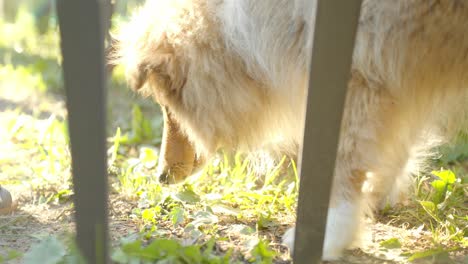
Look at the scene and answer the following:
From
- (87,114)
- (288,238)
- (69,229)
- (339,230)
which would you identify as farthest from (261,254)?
(87,114)

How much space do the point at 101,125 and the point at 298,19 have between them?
1313 mm

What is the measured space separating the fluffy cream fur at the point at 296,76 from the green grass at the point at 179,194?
10.2 inches

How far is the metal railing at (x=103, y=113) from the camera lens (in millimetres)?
1687

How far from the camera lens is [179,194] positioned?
323 cm

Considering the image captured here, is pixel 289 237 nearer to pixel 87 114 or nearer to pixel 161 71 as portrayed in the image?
pixel 161 71

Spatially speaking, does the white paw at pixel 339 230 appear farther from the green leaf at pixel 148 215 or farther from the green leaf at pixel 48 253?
the green leaf at pixel 48 253

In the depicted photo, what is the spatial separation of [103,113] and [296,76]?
1.30 m

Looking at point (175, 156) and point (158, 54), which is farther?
point (175, 156)

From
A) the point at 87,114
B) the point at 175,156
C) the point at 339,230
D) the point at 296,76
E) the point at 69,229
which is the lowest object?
the point at 69,229

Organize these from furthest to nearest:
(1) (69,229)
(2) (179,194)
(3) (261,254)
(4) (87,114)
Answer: (2) (179,194)
(1) (69,229)
(3) (261,254)
(4) (87,114)

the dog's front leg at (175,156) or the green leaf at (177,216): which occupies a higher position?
the dog's front leg at (175,156)

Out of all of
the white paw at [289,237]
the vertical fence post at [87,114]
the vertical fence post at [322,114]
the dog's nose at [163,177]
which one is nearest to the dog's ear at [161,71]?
the dog's nose at [163,177]

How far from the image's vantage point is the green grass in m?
2.47

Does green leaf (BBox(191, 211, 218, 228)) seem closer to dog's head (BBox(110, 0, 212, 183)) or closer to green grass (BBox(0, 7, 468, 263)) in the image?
green grass (BBox(0, 7, 468, 263))
